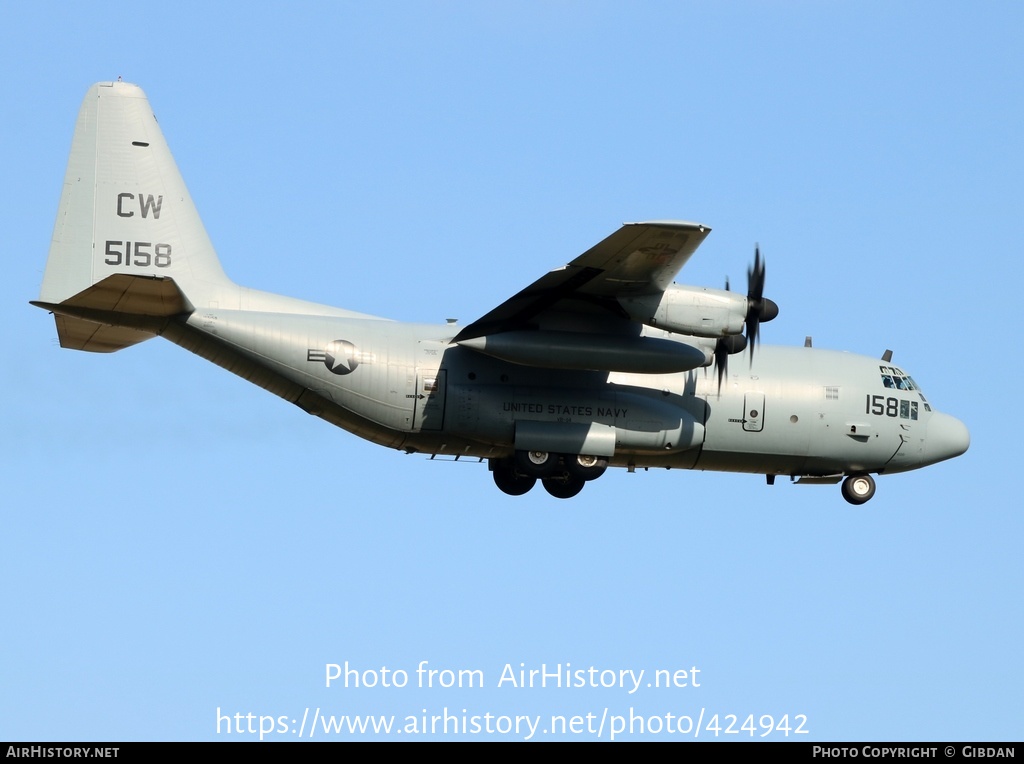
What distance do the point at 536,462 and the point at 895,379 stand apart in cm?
754

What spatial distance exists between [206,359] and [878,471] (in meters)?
12.8

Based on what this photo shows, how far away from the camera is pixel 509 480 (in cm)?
2823

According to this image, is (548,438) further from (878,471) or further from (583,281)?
(878,471)

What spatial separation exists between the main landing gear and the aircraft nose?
669 centimetres

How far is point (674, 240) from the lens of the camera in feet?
79.1

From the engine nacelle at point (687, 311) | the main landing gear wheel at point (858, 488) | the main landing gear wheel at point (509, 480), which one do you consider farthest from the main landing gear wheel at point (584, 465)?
the main landing gear wheel at point (858, 488)

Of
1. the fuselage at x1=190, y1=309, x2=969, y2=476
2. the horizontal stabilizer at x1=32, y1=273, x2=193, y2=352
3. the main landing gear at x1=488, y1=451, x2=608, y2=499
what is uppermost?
the horizontal stabilizer at x1=32, y1=273, x2=193, y2=352

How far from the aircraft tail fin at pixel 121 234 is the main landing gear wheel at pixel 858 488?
1207cm

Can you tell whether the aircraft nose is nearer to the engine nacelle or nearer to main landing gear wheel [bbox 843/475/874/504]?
main landing gear wheel [bbox 843/475/874/504]

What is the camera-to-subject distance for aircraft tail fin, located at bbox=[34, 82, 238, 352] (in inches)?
1005

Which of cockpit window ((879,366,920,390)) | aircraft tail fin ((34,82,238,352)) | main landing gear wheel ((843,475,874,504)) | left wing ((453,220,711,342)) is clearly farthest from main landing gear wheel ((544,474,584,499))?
aircraft tail fin ((34,82,238,352))

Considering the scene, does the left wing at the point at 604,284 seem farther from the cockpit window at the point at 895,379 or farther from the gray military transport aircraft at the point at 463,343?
the cockpit window at the point at 895,379

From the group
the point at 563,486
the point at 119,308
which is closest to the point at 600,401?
the point at 563,486

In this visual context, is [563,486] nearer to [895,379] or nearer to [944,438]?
[895,379]
